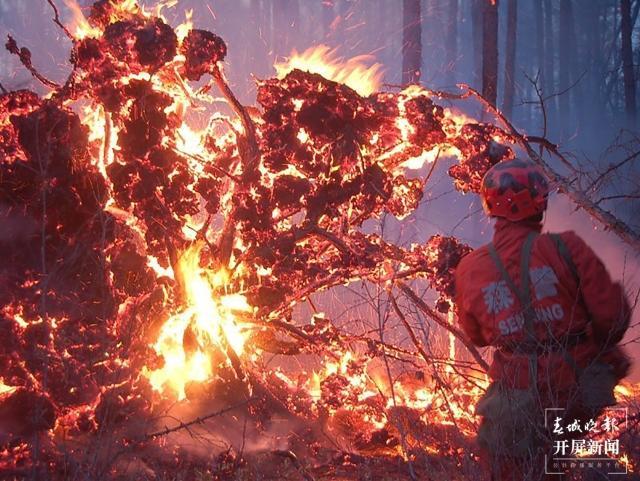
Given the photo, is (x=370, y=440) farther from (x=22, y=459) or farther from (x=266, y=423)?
(x=22, y=459)

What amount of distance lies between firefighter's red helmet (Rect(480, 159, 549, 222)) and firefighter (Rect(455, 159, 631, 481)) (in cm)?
20

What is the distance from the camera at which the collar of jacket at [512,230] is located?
11.2 ft

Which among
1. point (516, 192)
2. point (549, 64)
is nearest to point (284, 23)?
point (549, 64)

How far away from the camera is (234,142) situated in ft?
19.3

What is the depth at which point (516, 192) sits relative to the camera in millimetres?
3500

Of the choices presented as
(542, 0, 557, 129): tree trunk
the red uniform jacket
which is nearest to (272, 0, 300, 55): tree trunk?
(542, 0, 557, 129): tree trunk

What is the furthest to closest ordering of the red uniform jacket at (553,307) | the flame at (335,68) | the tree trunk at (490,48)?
the tree trunk at (490,48)
the flame at (335,68)
the red uniform jacket at (553,307)

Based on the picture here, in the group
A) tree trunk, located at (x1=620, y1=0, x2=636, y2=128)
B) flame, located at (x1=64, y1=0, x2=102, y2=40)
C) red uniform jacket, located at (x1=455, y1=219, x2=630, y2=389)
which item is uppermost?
tree trunk, located at (x1=620, y1=0, x2=636, y2=128)

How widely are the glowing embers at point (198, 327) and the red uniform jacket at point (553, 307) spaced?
2.77 m

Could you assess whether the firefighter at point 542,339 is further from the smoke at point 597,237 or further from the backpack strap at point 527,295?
the smoke at point 597,237

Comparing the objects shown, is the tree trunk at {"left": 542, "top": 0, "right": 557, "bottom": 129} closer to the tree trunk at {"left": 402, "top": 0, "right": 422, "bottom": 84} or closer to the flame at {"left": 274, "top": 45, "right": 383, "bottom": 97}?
the tree trunk at {"left": 402, "top": 0, "right": 422, "bottom": 84}

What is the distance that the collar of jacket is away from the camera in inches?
134

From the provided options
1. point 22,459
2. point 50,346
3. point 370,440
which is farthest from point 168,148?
point 370,440

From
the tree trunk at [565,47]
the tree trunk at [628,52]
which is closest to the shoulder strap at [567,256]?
the tree trunk at [628,52]
